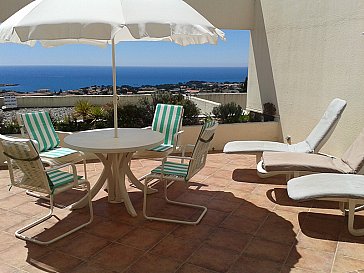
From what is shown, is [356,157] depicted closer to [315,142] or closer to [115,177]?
[315,142]

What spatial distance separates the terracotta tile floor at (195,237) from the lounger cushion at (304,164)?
484 mm

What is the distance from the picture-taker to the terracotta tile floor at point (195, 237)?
10.2 feet

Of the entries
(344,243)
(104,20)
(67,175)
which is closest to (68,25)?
(104,20)

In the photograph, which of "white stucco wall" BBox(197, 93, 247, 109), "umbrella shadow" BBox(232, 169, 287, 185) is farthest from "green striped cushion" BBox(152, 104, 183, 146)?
"white stucco wall" BBox(197, 93, 247, 109)

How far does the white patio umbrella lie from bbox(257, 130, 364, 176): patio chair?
2.02m

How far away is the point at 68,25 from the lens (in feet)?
10.3

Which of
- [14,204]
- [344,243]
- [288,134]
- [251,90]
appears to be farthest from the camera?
[251,90]

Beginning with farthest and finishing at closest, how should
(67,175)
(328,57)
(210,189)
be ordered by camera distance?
(328,57) → (210,189) → (67,175)

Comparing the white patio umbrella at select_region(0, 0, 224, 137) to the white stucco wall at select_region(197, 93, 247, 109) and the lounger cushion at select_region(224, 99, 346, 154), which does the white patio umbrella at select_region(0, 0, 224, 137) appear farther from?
the white stucco wall at select_region(197, 93, 247, 109)

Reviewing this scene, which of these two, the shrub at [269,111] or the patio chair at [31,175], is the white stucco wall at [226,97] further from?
the patio chair at [31,175]

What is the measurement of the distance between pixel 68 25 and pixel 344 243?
3.58 meters

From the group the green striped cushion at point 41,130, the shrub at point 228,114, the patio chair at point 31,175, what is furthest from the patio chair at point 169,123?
the shrub at point 228,114

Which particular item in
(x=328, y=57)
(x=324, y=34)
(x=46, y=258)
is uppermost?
(x=324, y=34)

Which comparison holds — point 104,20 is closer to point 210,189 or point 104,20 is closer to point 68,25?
point 68,25
